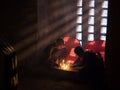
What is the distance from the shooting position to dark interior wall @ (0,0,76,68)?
9430mm

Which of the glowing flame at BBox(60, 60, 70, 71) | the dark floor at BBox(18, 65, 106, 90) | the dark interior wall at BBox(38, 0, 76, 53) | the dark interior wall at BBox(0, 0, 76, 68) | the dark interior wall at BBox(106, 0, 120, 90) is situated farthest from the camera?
the dark interior wall at BBox(38, 0, 76, 53)

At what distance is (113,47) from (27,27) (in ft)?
9.65

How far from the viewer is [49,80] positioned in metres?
8.97

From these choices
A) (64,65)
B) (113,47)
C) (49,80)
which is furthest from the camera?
(64,65)

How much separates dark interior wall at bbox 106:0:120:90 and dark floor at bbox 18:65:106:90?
62 cm

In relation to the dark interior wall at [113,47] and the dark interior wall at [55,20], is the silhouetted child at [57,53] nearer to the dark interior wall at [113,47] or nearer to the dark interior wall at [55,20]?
the dark interior wall at [55,20]

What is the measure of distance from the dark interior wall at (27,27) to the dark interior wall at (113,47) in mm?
2474

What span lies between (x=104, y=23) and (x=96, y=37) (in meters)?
0.58

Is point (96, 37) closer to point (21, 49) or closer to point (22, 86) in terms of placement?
point (21, 49)

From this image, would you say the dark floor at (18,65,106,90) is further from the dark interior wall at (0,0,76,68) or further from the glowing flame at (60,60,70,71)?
the dark interior wall at (0,0,76,68)

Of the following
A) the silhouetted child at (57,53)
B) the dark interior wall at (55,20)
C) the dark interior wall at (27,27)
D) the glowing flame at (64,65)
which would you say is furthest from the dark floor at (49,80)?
the dark interior wall at (55,20)

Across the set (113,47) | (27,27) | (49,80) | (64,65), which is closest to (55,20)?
(27,27)

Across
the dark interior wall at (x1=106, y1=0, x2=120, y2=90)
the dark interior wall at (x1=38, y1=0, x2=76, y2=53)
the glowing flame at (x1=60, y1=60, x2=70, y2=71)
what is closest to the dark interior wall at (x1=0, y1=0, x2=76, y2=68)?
the dark interior wall at (x1=38, y1=0, x2=76, y2=53)

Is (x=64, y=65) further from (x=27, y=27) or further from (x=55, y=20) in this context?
(x=55, y=20)
